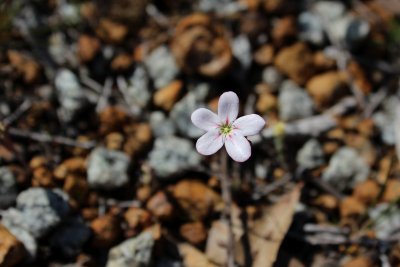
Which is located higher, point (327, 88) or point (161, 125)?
point (327, 88)

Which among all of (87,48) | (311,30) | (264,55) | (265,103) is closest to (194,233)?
(265,103)

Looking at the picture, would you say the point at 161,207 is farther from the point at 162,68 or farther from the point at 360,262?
the point at 360,262

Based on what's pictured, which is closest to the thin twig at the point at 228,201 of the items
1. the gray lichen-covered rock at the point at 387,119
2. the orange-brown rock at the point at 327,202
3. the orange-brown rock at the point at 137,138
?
the orange-brown rock at the point at 137,138

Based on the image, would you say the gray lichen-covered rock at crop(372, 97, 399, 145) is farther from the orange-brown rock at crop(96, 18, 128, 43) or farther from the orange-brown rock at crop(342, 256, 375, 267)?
the orange-brown rock at crop(96, 18, 128, 43)

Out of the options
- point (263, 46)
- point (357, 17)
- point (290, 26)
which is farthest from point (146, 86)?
point (357, 17)

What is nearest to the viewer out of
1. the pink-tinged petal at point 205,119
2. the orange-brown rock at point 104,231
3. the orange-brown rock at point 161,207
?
the pink-tinged petal at point 205,119

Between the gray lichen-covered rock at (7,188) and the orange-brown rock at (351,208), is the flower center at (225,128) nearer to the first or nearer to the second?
the orange-brown rock at (351,208)

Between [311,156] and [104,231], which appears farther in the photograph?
[311,156]
